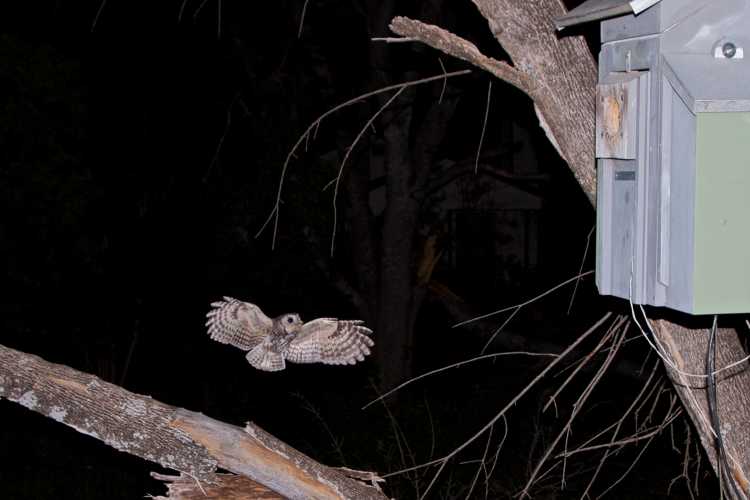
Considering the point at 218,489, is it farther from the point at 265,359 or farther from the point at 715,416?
the point at 715,416

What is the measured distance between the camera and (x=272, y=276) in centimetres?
808

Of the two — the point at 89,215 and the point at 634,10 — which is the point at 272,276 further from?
the point at 634,10

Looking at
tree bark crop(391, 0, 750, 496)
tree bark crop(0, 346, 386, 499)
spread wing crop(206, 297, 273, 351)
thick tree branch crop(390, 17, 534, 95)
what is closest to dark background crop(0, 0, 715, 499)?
spread wing crop(206, 297, 273, 351)

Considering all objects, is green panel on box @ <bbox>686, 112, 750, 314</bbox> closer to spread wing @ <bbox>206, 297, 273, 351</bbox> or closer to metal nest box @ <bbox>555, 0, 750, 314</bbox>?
metal nest box @ <bbox>555, 0, 750, 314</bbox>

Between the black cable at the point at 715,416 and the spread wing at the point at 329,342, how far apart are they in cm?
145

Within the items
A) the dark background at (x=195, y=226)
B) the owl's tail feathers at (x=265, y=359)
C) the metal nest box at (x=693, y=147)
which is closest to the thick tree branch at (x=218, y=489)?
the owl's tail feathers at (x=265, y=359)

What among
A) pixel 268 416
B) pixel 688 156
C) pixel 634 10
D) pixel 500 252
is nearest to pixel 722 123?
pixel 688 156

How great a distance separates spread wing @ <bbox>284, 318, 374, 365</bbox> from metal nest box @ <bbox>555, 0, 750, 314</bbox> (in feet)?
6.07

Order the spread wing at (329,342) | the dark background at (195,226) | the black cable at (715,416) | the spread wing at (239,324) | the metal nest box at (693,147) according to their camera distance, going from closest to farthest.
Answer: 1. the metal nest box at (693,147)
2. the black cable at (715,416)
3. the spread wing at (329,342)
4. the spread wing at (239,324)
5. the dark background at (195,226)

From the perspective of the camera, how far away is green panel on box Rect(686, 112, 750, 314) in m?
2.11

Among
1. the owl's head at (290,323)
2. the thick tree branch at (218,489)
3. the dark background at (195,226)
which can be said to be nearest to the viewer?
the thick tree branch at (218,489)

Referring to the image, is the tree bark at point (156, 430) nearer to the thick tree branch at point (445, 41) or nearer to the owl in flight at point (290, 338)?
the owl in flight at point (290, 338)

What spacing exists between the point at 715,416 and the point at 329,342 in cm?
184

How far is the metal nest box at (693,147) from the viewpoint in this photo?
2.11 metres
